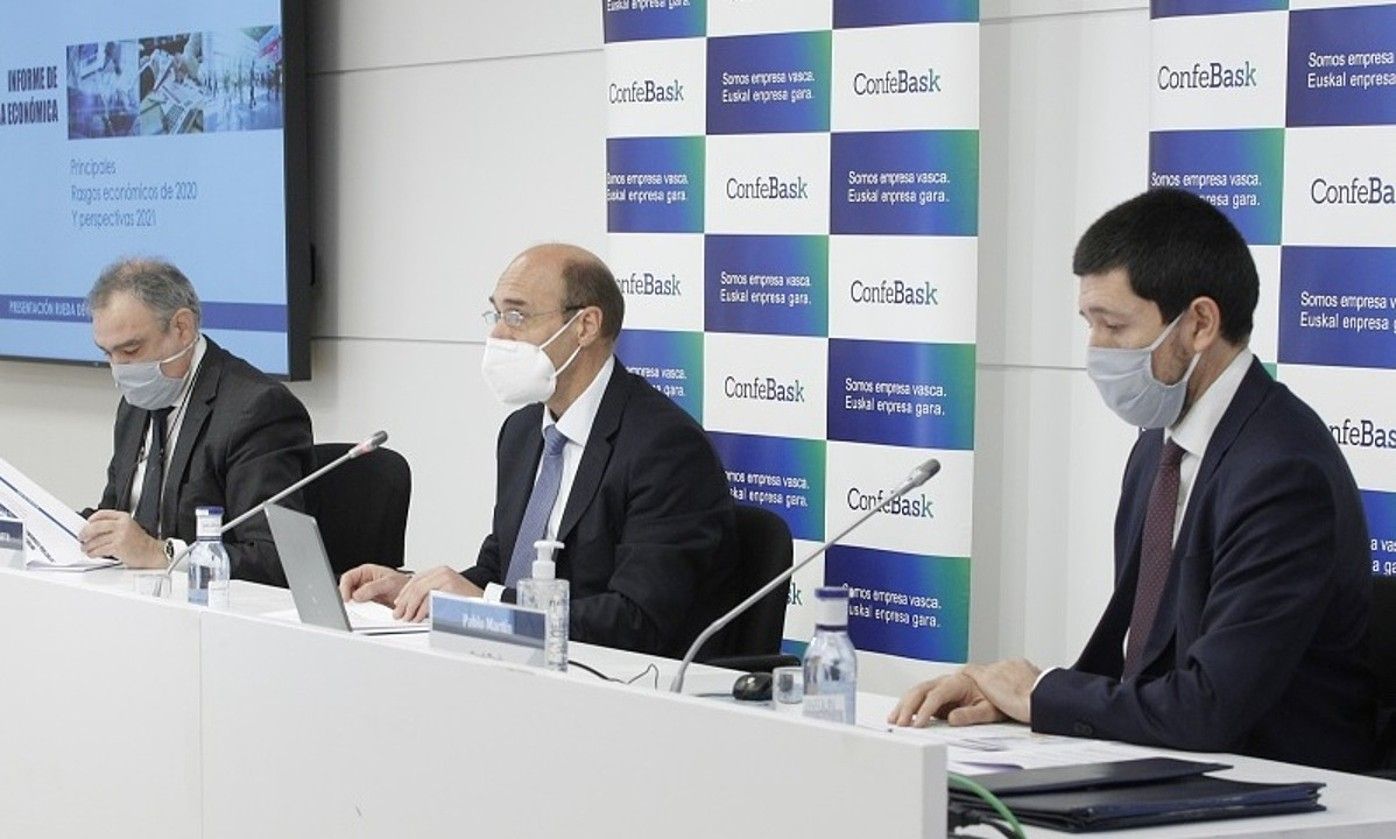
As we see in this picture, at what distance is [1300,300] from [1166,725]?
134cm

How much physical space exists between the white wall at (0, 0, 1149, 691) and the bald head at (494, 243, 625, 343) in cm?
96

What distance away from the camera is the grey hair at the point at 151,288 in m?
4.16

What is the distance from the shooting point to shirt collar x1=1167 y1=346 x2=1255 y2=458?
108 inches

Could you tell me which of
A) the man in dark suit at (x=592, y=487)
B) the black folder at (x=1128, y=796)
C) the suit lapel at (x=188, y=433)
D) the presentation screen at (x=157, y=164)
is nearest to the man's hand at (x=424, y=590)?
the man in dark suit at (x=592, y=487)

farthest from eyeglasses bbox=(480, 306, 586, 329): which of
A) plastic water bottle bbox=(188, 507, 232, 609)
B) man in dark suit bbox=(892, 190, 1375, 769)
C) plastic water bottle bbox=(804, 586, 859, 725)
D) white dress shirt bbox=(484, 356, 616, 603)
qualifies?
plastic water bottle bbox=(804, 586, 859, 725)

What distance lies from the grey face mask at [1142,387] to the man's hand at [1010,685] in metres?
0.40

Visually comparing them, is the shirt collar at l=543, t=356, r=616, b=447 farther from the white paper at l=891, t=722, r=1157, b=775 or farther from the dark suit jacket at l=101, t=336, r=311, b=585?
the white paper at l=891, t=722, r=1157, b=775

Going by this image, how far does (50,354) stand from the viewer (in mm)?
6535

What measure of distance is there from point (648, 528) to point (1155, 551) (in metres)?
1.04

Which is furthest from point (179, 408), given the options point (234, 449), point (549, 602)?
point (549, 602)

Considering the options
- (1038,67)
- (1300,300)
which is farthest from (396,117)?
(1300,300)

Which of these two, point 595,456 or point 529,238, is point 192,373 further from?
point 529,238

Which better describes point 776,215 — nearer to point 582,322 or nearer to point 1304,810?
point 582,322

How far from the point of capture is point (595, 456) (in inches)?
143
